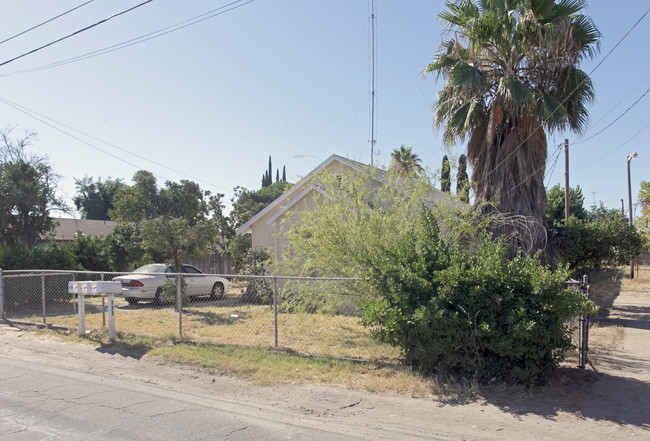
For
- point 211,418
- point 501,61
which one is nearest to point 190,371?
point 211,418

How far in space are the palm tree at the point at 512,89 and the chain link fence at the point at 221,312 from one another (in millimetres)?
4803

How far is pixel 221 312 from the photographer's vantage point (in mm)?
12305

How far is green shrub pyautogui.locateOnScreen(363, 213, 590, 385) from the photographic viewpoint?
18.1 feet

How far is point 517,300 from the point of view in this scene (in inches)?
222

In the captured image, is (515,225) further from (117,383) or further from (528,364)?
(117,383)

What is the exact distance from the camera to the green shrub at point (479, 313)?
18.1 feet

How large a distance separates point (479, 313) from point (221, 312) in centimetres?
832

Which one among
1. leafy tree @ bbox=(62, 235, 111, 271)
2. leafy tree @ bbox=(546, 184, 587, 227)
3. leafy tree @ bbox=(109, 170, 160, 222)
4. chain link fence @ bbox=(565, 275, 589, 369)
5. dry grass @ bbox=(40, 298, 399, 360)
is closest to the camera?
chain link fence @ bbox=(565, 275, 589, 369)

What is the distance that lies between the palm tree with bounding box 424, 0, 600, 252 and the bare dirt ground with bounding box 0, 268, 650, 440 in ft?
16.5

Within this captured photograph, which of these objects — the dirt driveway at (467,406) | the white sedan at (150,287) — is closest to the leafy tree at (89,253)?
the white sedan at (150,287)

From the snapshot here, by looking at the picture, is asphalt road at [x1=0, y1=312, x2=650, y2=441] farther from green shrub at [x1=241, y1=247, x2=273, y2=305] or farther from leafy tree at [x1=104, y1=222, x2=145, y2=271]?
leafy tree at [x1=104, y1=222, x2=145, y2=271]

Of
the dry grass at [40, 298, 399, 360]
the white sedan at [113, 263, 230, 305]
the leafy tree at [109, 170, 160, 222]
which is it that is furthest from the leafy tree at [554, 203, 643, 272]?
the leafy tree at [109, 170, 160, 222]

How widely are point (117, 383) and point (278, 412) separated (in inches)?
108

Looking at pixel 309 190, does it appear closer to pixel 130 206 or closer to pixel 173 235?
pixel 173 235
